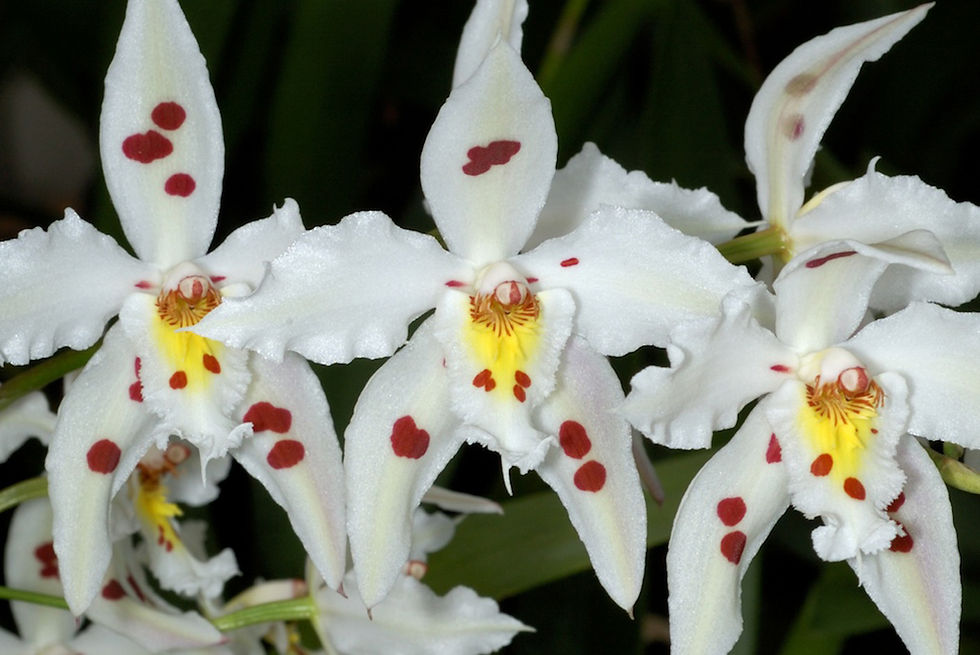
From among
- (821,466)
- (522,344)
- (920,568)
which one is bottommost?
(920,568)

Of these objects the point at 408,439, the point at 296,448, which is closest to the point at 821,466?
the point at 408,439

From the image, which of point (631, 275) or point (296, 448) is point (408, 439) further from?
point (631, 275)

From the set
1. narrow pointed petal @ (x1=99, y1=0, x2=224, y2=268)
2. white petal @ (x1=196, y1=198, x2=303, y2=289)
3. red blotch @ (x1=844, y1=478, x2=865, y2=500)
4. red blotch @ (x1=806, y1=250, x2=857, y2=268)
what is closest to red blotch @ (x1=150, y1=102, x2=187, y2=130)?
narrow pointed petal @ (x1=99, y1=0, x2=224, y2=268)

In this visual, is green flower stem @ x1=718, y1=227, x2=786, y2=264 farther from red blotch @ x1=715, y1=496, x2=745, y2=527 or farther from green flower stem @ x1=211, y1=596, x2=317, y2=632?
green flower stem @ x1=211, y1=596, x2=317, y2=632

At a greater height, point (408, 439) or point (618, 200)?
point (618, 200)

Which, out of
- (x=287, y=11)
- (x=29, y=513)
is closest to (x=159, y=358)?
(x=29, y=513)

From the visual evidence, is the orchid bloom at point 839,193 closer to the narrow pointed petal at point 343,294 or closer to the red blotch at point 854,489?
the red blotch at point 854,489

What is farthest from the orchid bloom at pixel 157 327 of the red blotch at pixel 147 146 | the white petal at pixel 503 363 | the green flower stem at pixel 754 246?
the green flower stem at pixel 754 246
